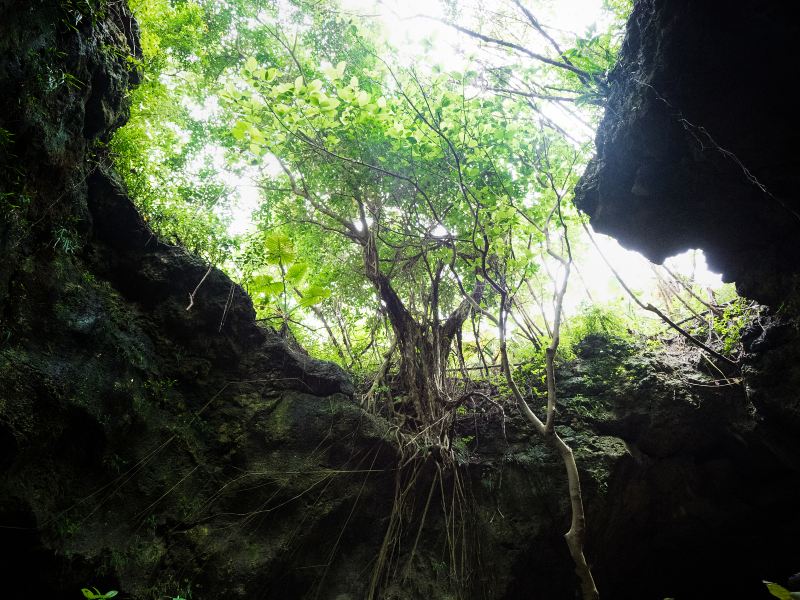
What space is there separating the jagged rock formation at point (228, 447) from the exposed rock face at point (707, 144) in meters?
1.49

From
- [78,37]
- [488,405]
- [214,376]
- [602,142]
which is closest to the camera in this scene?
[78,37]

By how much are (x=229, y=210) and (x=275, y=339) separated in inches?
88.8

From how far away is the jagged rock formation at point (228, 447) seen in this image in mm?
2502

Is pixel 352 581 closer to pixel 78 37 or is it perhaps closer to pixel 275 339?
pixel 275 339

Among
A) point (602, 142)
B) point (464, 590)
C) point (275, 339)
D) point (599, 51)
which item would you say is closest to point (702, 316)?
point (602, 142)

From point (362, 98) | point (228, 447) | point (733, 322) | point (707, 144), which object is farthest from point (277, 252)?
point (733, 322)

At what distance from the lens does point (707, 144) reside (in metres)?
3.49

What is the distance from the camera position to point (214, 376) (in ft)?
12.4

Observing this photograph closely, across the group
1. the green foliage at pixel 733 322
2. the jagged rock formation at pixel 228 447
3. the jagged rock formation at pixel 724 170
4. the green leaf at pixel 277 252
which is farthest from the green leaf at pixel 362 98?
the green foliage at pixel 733 322

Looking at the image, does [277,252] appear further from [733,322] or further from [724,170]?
[733,322]

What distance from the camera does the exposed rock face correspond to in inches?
Answer: 121

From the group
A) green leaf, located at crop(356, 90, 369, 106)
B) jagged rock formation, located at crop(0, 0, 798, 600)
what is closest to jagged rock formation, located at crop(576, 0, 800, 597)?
jagged rock formation, located at crop(0, 0, 798, 600)

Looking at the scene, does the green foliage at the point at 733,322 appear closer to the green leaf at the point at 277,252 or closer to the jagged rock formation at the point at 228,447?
the jagged rock formation at the point at 228,447

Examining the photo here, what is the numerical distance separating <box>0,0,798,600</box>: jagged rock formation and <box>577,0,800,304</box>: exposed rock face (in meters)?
1.49
